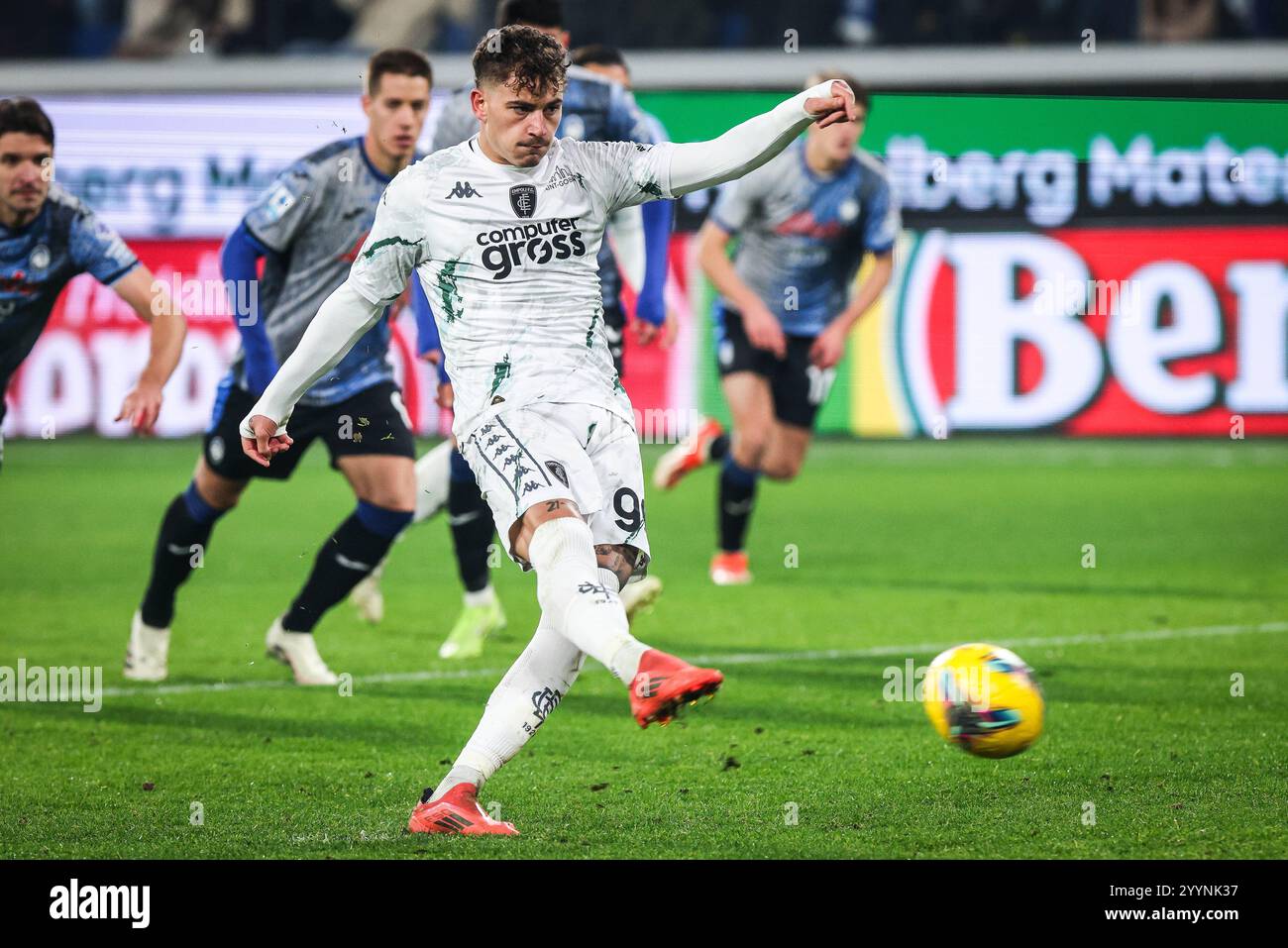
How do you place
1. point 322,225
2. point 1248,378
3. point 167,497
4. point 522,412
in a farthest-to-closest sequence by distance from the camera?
point 1248,378, point 167,497, point 322,225, point 522,412

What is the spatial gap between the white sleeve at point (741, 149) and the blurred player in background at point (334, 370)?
2.33 metres

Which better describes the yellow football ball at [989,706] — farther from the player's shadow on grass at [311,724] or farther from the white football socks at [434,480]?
the white football socks at [434,480]

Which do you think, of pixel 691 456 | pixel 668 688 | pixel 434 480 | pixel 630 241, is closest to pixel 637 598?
pixel 434 480

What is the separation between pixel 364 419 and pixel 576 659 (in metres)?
2.48

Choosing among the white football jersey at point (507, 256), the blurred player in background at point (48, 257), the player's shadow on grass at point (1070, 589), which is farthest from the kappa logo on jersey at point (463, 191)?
the player's shadow on grass at point (1070, 589)

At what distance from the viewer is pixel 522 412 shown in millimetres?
4500

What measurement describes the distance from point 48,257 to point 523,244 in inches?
113

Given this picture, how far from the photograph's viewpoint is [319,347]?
4.55 metres

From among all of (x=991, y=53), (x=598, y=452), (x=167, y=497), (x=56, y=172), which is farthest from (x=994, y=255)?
(x=598, y=452)

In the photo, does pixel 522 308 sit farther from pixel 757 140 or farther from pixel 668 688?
pixel 668 688

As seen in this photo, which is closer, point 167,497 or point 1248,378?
point 167,497
